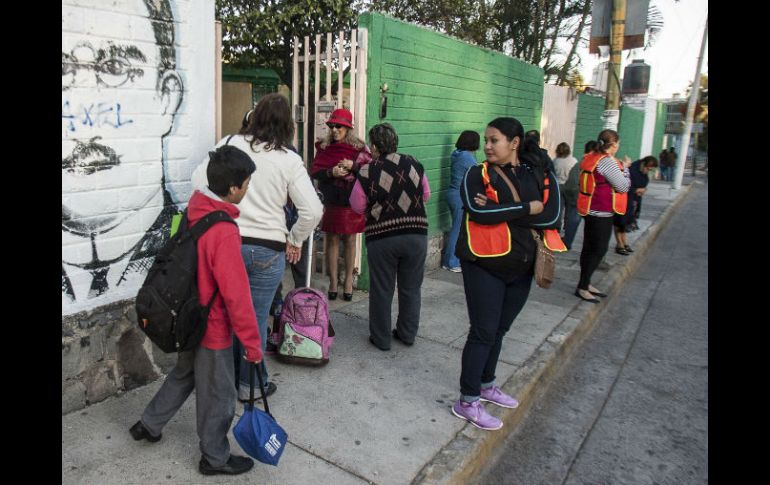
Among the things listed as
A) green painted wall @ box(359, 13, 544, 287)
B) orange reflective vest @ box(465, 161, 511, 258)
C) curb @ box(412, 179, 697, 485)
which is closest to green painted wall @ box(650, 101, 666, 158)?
green painted wall @ box(359, 13, 544, 287)

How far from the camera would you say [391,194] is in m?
4.20

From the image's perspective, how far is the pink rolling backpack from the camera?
406 cm

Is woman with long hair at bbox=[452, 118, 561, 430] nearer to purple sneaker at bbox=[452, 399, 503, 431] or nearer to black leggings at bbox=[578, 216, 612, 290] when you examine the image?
purple sneaker at bbox=[452, 399, 503, 431]

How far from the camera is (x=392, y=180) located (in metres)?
4.20

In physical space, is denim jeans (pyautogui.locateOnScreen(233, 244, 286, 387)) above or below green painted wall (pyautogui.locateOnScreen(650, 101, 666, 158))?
below

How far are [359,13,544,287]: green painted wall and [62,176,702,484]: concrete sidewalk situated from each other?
5.60 ft

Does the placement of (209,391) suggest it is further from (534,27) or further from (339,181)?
(534,27)

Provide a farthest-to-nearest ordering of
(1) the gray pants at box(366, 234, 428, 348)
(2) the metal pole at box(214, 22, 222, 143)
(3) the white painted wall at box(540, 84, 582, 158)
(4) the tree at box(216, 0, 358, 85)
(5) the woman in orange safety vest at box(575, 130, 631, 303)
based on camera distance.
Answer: (3) the white painted wall at box(540, 84, 582, 158)
(4) the tree at box(216, 0, 358, 85)
(5) the woman in orange safety vest at box(575, 130, 631, 303)
(1) the gray pants at box(366, 234, 428, 348)
(2) the metal pole at box(214, 22, 222, 143)

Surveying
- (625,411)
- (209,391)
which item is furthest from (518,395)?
(209,391)

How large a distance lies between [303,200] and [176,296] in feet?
3.54

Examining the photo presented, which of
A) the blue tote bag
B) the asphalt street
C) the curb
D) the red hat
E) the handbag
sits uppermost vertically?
the red hat

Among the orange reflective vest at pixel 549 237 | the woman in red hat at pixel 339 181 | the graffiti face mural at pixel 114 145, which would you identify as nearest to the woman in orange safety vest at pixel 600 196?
the woman in red hat at pixel 339 181
